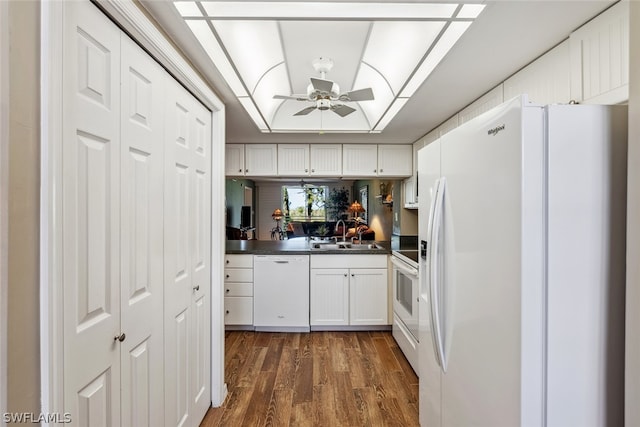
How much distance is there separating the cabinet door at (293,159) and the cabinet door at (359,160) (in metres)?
0.45

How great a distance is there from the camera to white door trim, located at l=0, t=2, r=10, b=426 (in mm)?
648

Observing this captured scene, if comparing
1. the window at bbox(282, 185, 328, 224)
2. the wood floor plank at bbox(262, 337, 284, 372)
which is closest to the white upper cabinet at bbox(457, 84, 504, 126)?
the wood floor plank at bbox(262, 337, 284, 372)

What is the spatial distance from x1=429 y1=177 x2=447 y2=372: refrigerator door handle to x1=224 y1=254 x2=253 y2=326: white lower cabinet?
2.31 meters

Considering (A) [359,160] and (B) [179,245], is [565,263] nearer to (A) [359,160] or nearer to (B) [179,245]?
(B) [179,245]

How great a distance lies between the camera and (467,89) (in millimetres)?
2020

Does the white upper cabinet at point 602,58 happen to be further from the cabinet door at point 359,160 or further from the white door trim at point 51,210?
the cabinet door at point 359,160

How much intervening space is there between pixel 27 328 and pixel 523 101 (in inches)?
54.6

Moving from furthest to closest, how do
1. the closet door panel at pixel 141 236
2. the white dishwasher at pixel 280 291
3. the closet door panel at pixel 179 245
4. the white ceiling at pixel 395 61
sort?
the white dishwasher at pixel 280 291, the closet door panel at pixel 179 245, the white ceiling at pixel 395 61, the closet door panel at pixel 141 236

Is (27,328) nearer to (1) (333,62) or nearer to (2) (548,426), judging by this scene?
(2) (548,426)

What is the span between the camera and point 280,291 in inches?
128

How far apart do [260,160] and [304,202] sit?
68.0 inches

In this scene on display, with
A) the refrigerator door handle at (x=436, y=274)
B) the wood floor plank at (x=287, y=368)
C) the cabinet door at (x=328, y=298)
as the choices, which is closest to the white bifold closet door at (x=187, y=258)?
the wood floor plank at (x=287, y=368)

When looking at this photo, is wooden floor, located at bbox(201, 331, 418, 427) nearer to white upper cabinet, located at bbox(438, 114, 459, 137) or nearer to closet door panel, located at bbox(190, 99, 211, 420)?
closet door panel, located at bbox(190, 99, 211, 420)

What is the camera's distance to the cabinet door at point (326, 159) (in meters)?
3.63
